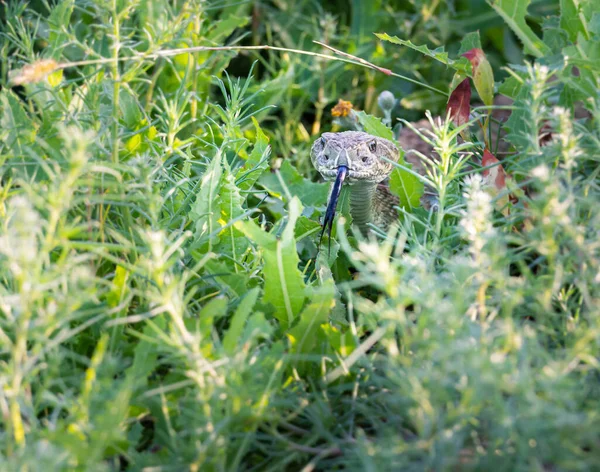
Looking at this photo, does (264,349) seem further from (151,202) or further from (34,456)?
(34,456)

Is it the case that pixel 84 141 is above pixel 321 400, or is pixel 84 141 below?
above

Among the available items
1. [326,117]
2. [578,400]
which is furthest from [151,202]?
[326,117]

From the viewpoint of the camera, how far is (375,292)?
2469 millimetres

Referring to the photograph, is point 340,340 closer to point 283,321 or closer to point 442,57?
point 283,321

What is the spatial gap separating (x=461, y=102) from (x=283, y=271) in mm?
1030

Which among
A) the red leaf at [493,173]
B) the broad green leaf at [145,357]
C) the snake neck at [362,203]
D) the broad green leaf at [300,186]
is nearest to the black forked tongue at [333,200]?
the snake neck at [362,203]

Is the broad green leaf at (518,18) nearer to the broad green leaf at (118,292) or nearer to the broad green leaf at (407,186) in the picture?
the broad green leaf at (407,186)

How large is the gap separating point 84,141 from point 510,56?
3566mm

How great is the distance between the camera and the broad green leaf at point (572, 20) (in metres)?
2.63

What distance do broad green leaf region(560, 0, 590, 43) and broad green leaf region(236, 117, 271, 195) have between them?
3.92 feet

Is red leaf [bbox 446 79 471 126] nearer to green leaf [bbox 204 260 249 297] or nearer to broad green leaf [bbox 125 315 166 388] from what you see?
green leaf [bbox 204 260 249 297]

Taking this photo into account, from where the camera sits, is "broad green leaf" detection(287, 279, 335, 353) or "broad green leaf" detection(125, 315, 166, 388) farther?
"broad green leaf" detection(287, 279, 335, 353)

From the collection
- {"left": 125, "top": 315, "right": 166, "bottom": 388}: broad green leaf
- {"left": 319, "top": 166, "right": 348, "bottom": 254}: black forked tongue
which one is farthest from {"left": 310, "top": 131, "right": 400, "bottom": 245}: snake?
{"left": 125, "top": 315, "right": 166, "bottom": 388}: broad green leaf

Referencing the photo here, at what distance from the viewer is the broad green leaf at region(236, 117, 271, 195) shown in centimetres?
233
